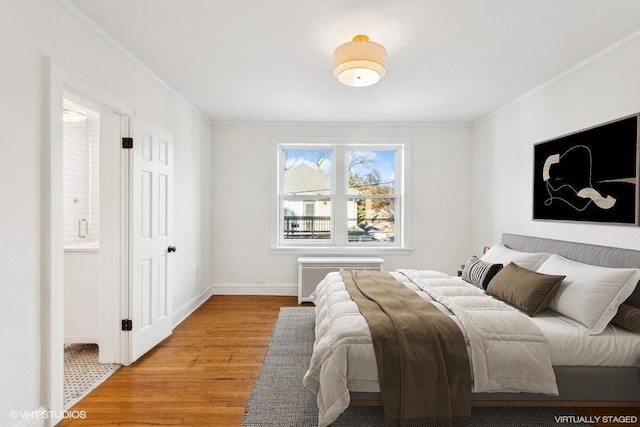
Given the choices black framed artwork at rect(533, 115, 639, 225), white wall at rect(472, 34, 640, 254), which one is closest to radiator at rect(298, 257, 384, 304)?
white wall at rect(472, 34, 640, 254)

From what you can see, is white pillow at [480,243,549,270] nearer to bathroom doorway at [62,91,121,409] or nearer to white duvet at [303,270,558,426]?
white duvet at [303,270,558,426]

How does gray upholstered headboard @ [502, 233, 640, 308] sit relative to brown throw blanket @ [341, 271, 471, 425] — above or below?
above

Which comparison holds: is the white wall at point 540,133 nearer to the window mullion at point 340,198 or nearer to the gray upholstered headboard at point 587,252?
the gray upholstered headboard at point 587,252

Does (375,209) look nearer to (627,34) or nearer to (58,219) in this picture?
(627,34)

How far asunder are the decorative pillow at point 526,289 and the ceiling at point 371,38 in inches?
71.4

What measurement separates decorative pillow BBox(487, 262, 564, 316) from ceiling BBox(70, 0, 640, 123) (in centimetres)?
181

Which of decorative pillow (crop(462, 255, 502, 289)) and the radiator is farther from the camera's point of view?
the radiator

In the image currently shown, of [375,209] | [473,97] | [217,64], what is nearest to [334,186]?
[375,209]

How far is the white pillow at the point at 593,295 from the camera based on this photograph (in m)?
2.25

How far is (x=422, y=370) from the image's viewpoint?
77.0 inches

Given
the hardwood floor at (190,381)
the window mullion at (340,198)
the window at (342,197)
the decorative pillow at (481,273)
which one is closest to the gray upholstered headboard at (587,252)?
the decorative pillow at (481,273)

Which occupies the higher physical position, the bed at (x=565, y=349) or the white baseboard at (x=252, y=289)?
the bed at (x=565, y=349)

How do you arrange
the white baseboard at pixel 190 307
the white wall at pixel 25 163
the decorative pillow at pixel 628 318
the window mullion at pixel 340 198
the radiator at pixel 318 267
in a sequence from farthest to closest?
the window mullion at pixel 340 198
the radiator at pixel 318 267
the white baseboard at pixel 190 307
the decorative pillow at pixel 628 318
the white wall at pixel 25 163

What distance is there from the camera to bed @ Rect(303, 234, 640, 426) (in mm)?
2004
